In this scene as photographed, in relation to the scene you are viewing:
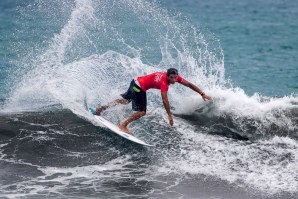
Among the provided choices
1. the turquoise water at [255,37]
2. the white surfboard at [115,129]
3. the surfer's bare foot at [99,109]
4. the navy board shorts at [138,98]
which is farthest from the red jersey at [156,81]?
the turquoise water at [255,37]

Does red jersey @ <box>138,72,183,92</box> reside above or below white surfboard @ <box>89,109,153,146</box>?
above

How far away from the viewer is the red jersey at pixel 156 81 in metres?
12.2

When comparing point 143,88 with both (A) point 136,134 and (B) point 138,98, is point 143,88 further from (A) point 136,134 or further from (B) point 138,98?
(A) point 136,134

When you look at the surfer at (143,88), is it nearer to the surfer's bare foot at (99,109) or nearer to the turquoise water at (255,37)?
the surfer's bare foot at (99,109)

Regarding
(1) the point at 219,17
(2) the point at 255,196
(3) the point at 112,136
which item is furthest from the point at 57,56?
(1) the point at 219,17

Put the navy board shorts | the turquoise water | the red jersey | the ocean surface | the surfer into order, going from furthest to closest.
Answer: the turquoise water
the navy board shorts
the surfer
the red jersey
the ocean surface

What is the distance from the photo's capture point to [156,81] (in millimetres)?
12539

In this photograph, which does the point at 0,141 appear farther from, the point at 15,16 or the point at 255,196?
the point at 15,16

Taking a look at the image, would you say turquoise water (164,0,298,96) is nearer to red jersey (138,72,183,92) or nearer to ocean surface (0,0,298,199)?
ocean surface (0,0,298,199)

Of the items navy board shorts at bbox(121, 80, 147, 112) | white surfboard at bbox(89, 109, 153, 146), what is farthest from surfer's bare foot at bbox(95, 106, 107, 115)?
navy board shorts at bbox(121, 80, 147, 112)

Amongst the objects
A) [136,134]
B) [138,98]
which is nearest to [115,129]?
[136,134]

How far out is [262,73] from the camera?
80.1 feet

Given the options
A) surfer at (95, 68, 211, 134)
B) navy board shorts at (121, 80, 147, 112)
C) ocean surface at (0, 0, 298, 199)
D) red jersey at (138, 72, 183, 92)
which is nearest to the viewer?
ocean surface at (0, 0, 298, 199)

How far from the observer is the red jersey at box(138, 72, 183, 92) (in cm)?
1220
